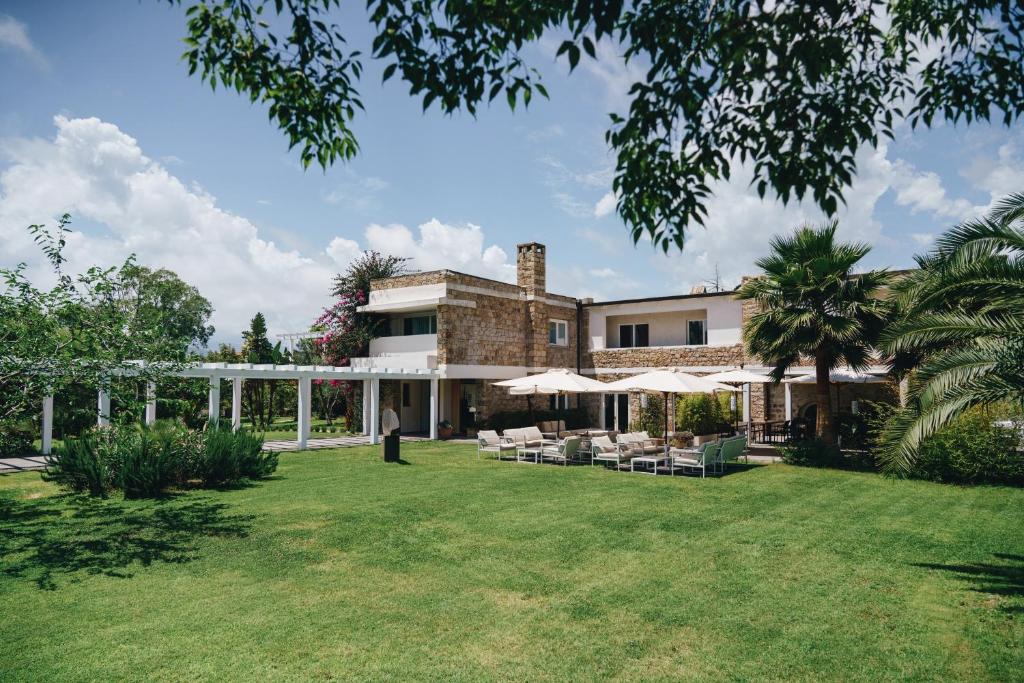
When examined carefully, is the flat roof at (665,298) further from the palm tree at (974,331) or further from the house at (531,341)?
the palm tree at (974,331)

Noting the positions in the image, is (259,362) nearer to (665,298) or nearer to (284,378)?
(284,378)


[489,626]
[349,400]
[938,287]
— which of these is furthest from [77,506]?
[349,400]

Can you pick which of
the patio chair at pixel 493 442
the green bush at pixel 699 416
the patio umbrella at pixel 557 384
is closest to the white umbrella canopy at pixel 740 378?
the green bush at pixel 699 416

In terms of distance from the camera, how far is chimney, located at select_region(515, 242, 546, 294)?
29203 millimetres

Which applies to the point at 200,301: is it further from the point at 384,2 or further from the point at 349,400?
the point at 384,2

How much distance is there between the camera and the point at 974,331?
9.29 m

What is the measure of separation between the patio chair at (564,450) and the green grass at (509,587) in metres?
5.36

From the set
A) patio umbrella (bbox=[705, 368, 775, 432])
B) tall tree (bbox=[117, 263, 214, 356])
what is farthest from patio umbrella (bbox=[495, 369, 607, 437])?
tall tree (bbox=[117, 263, 214, 356])

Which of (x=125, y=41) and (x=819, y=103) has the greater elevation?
(x=125, y=41)

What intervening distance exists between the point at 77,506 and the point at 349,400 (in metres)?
18.6

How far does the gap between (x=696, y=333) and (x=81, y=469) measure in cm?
2339

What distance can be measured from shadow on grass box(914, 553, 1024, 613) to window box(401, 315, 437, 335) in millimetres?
21787

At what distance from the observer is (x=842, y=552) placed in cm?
865

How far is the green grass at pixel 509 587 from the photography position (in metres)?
5.26
